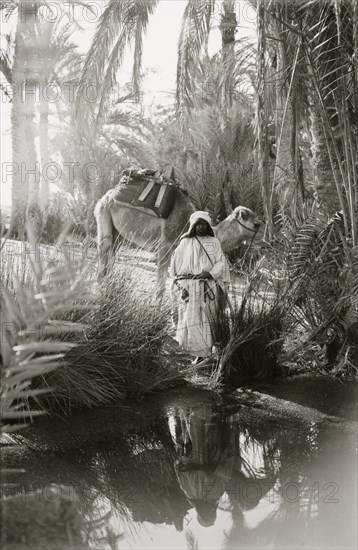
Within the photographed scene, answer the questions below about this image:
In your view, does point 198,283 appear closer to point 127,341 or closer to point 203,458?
point 127,341

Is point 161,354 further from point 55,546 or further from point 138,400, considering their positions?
point 55,546

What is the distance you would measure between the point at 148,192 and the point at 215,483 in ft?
19.2

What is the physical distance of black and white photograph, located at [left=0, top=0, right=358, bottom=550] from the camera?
356cm

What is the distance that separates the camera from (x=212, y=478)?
4.58 m

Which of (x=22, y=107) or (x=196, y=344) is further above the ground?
(x=22, y=107)

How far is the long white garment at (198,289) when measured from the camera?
727 centimetres

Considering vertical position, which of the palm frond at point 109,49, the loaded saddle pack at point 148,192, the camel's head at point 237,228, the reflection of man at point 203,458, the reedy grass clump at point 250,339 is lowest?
the reflection of man at point 203,458

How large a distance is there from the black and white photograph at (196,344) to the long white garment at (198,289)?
0.02 meters

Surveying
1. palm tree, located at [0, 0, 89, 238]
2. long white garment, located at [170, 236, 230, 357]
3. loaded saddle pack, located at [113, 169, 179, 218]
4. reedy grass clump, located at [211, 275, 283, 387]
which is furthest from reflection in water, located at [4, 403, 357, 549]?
palm tree, located at [0, 0, 89, 238]

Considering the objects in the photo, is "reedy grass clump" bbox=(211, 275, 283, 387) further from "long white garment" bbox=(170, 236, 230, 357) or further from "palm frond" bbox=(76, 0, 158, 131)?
"palm frond" bbox=(76, 0, 158, 131)

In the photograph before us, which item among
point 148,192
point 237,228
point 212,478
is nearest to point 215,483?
point 212,478

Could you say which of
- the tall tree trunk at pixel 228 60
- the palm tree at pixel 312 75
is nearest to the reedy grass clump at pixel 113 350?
the palm tree at pixel 312 75

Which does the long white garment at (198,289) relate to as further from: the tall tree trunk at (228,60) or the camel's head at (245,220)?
the tall tree trunk at (228,60)

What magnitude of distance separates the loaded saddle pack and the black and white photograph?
0.03 m
